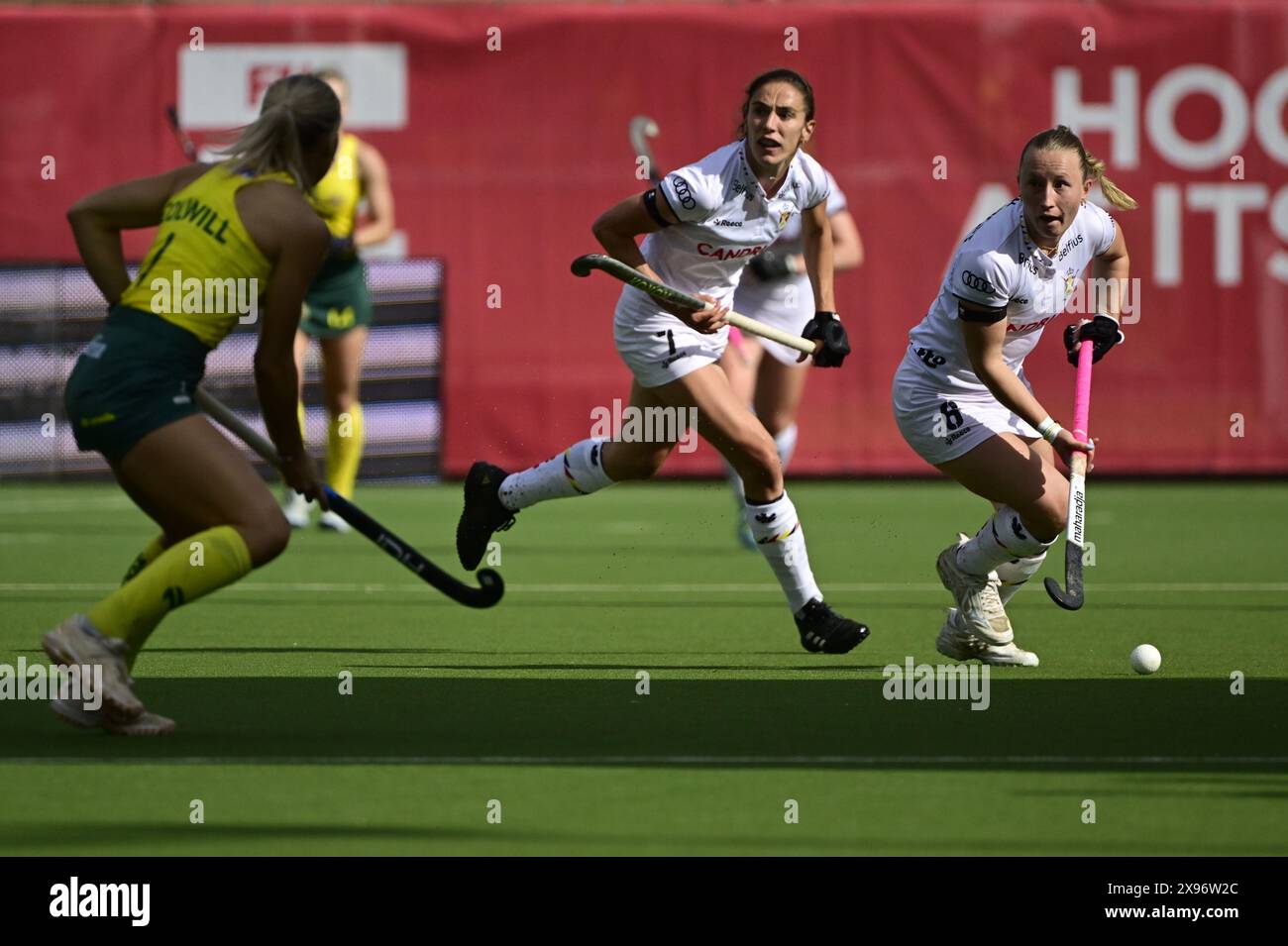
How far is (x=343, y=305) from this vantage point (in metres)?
10.6

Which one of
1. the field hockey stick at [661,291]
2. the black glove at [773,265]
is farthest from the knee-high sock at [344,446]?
the field hockey stick at [661,291]

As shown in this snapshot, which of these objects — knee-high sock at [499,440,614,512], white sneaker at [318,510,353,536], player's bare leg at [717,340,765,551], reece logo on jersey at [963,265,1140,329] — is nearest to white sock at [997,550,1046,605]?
reece logo on jersey at [963,265,1140,329]

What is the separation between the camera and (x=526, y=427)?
1435 centimetres

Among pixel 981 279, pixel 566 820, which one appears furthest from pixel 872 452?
pixel 566 820

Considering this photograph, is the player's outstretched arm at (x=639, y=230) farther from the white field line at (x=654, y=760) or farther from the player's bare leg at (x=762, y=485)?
the white field line at (x=654, y=760)

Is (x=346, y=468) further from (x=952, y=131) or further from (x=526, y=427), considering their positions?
(x=952, y=131)

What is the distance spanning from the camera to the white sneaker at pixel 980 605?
6688 mm

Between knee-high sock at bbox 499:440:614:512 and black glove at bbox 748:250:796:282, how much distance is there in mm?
2520

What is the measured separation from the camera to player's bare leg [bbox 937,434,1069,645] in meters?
6.53

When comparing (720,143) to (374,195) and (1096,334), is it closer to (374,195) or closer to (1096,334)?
(374,195)

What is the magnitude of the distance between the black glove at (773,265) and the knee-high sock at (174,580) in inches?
190

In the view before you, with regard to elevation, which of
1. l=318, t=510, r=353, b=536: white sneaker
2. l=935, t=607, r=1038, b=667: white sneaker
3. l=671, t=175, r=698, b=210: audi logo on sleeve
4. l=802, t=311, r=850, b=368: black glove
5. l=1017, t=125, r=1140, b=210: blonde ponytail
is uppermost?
l=1017, t=125, r=1140, b=210: blonde ponytail

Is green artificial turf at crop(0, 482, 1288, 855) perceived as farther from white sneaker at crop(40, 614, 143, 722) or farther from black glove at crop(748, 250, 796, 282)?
black glove at crop(748, 250, 796, 282)

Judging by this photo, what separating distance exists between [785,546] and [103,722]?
7.24 ft
